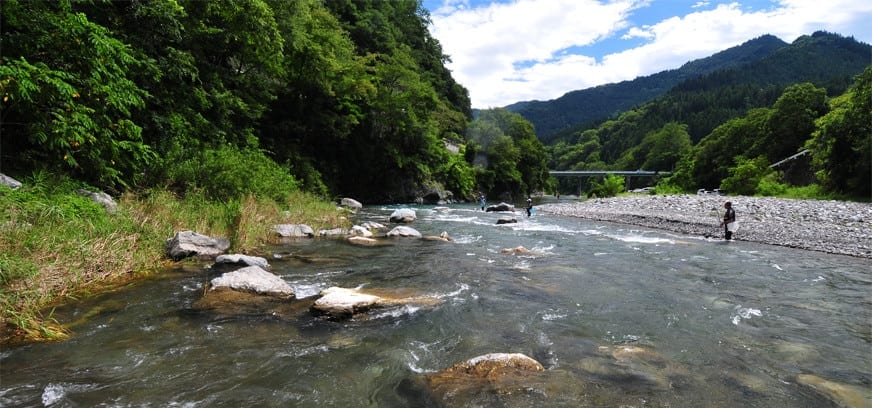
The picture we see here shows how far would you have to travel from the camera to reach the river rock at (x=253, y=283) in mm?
7176

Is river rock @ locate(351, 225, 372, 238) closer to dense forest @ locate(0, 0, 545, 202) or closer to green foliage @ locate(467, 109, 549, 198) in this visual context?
dense forest @ locate(0, 0, 545, 202)

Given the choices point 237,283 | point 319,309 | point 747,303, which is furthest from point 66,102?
point 747,303

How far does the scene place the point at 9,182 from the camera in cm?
752

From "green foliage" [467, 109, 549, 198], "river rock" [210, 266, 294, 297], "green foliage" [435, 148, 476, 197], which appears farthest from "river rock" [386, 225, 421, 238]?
"green foliage" [467, 109, 549, 198]

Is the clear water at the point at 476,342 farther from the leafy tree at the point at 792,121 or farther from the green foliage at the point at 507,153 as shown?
the leafy tree at the point at 792,121

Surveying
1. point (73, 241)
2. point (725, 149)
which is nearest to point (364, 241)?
point (73, 241)

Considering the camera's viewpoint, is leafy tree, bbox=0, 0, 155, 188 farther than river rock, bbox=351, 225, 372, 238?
No

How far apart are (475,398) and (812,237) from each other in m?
17.0

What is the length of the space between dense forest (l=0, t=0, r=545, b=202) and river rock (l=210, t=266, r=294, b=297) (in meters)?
4.51

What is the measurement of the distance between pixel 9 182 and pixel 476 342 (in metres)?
8.84

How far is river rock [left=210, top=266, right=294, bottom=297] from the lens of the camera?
7.18 metres

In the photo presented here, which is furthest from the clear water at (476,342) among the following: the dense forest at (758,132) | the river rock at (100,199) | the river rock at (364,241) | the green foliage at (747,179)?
the green foliage at (747,179)

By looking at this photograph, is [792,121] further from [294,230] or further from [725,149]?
[294,230]

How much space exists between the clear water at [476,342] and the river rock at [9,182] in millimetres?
2967
